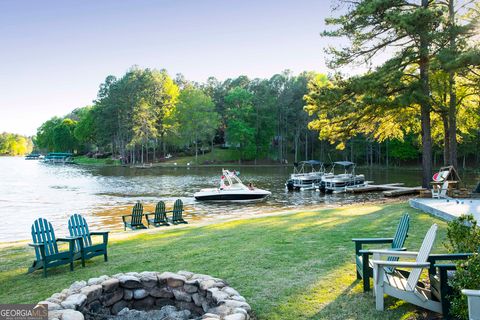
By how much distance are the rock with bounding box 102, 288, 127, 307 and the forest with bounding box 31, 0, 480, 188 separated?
16035 millimetres

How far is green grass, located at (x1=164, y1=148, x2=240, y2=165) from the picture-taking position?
7438 cm

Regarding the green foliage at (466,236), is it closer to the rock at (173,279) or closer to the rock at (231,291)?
the rock at (231,291)

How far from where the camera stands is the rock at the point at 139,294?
5.98 metres

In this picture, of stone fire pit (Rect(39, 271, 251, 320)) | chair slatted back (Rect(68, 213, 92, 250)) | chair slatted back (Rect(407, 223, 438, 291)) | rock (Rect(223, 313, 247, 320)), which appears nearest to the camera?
rock (Rect(223, 313, 247, 320))

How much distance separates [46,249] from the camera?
7492mm

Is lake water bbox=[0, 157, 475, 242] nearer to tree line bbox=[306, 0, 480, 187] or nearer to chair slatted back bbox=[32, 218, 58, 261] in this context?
tree line bbox=[306, 0, 480, 187]

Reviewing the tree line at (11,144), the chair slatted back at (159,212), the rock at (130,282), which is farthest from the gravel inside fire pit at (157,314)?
the tree line at (11,144)

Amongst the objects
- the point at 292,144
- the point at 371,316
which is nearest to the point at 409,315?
the point at 371,316

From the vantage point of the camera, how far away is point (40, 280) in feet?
23.4

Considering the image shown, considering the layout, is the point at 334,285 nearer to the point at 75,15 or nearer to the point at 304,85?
the point at 75,15

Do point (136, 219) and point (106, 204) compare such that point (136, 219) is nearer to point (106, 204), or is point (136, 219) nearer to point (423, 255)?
point (106, 204)

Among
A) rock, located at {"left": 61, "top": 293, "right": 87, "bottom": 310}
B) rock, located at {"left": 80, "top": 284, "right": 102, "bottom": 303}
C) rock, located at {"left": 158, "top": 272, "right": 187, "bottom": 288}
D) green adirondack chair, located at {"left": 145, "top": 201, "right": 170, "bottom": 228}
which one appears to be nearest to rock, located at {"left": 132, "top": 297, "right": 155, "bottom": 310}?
rock, located at {"left": 158, "top": 272, "right": 187, "bottom": 288}

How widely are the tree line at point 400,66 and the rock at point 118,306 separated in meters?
16.2

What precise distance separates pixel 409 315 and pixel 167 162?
73.4 metres
